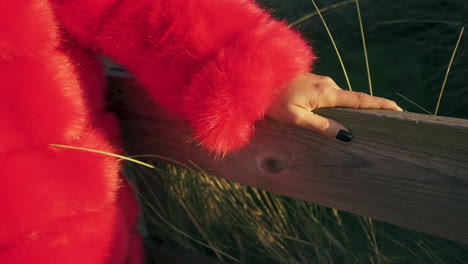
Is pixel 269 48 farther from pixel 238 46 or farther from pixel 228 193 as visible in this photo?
pixel 228 193

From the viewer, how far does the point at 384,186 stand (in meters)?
0.85

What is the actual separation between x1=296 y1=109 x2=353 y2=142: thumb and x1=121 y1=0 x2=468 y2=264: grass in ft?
0.92

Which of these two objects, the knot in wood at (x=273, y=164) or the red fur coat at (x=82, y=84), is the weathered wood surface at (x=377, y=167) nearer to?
the knot in wood at (x=273, y=164)

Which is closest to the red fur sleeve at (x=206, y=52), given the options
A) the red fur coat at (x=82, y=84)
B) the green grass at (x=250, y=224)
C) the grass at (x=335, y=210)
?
the red fur coat at (x=82, y=84)

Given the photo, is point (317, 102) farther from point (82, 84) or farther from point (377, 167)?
point (82, 84)

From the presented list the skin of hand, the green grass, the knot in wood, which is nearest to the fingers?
the skin of hand

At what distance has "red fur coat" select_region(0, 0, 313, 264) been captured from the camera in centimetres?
82

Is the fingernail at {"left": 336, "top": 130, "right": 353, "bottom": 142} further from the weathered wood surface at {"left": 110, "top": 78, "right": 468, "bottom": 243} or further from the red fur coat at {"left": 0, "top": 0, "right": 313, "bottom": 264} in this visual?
the red fur coat at {"left": 0, "top": 0, "right": 313, "bottom": 264}

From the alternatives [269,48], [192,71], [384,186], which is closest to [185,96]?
[192,71]

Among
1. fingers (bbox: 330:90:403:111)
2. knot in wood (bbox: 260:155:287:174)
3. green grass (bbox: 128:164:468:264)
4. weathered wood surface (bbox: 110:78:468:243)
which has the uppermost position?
fingers (bbox: 330:90:403:111)

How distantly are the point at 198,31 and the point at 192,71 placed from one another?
0.23ft

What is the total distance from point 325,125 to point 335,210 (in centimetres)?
53

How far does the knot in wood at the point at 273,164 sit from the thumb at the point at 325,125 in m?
0.12

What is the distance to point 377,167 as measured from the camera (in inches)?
32.9
